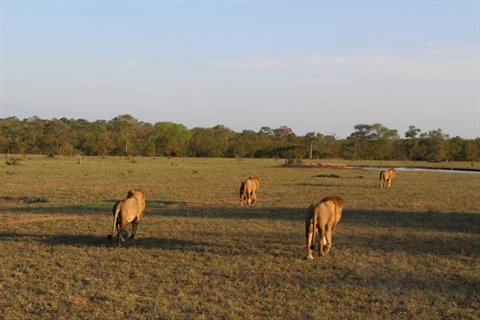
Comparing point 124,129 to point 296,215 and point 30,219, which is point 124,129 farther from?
point 296,215

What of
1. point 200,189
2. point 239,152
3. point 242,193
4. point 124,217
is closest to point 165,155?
point 239,152

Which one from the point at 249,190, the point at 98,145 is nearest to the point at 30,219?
the point at 249,190

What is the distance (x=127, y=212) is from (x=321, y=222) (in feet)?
14.8

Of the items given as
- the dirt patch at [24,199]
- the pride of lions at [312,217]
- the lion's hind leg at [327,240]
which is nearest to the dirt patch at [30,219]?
the pride of lions at [312,217]

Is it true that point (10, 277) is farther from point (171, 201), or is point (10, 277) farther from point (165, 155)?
point (165, 155)

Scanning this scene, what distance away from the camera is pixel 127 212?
38.1 ft

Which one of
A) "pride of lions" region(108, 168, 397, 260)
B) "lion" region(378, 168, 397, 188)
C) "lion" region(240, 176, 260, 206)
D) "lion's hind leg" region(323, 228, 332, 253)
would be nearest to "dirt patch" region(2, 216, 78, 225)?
"pride of lions" region(108, 168, 397, 260)

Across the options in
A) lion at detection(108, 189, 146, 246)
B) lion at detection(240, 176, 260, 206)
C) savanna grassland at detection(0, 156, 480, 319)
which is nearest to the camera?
savanna grassland at detection(0, 156, 480, 319)

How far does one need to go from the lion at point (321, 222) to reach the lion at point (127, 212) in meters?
4.23

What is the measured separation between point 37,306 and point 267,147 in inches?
3732

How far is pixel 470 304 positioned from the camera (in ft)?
25.1

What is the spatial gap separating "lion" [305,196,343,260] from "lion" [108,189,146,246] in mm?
4235

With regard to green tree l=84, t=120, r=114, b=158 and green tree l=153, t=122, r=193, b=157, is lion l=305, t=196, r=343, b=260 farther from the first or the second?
green tree l=153, t=122, r=193, b=157

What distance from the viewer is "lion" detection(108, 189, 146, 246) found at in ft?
37.3
